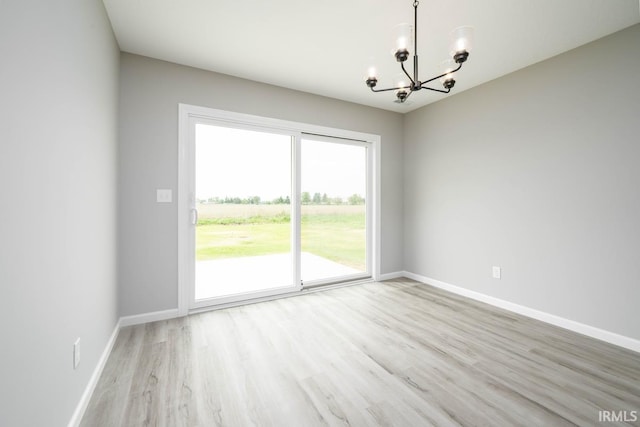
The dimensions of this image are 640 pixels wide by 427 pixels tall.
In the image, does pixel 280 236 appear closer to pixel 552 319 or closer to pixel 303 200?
pixel 303 200

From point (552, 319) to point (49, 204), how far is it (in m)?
4.03

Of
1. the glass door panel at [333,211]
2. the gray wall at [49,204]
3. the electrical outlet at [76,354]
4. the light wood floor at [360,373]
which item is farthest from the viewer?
the glass door panel at [333,211]

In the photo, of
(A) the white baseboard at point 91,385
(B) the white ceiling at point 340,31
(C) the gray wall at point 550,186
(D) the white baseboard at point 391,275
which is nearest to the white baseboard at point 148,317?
(A) the white baseboard at point 91,385

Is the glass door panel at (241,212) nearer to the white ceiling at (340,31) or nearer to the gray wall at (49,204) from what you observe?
the white ceiling at (340,31)

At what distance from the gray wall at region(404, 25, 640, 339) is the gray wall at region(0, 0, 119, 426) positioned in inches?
151

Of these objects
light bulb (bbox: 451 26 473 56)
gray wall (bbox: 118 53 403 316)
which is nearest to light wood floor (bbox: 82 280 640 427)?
gray wall (bbox: 118 53 403 316)

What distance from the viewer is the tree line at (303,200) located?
313 centimetres

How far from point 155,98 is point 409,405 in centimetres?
342

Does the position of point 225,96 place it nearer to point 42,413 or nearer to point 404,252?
point 42,413

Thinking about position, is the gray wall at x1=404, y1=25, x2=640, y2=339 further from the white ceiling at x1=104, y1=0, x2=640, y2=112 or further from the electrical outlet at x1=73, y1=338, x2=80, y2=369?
the electrical outlet at x1=73, y1=338, x2=80, y2=369

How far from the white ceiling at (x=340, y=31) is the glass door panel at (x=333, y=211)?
1.14 metres

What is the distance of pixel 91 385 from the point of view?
1.68 meters

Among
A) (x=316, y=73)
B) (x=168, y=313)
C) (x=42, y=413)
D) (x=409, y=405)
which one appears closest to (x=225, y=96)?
(x=316, y=73)

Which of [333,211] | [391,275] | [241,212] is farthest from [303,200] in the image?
[391,275]
